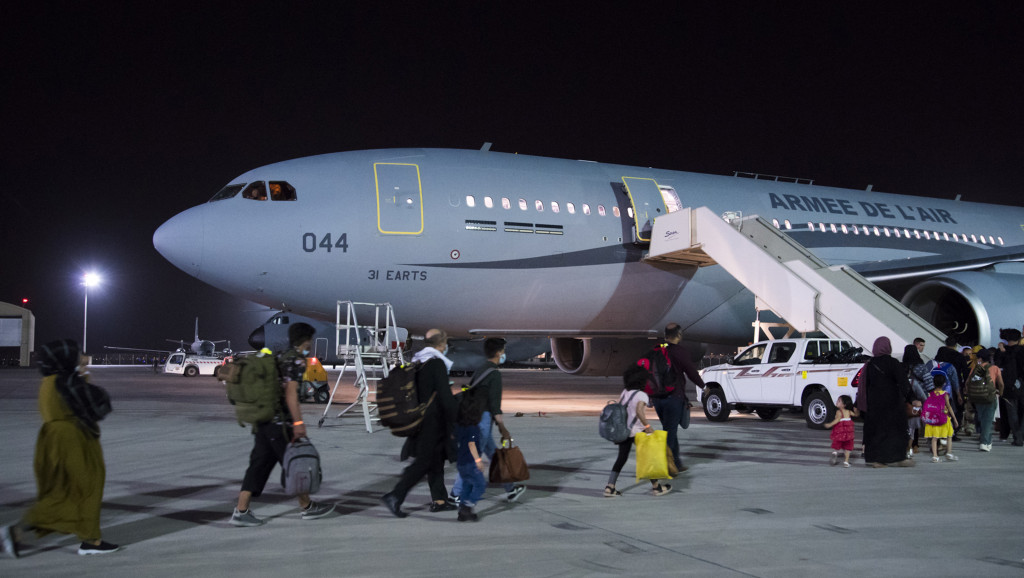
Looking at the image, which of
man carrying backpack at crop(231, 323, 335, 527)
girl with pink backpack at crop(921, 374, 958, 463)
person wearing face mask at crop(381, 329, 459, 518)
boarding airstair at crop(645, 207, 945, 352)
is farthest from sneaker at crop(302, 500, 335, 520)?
boarding airstair at crop(645, 207, 945, 352)

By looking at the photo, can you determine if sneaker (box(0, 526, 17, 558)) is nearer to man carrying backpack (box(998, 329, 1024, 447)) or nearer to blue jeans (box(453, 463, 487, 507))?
blue jeans (box(453, 463, 487, 507))

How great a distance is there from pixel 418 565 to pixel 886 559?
2891 millimetres

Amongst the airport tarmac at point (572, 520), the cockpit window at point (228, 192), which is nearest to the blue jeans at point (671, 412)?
the airport tarmac at point (572, 520)

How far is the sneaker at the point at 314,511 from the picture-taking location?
6.69m

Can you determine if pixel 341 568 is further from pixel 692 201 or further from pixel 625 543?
pixel 692 201

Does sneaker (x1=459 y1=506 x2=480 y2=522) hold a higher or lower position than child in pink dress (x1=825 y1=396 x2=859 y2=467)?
lower

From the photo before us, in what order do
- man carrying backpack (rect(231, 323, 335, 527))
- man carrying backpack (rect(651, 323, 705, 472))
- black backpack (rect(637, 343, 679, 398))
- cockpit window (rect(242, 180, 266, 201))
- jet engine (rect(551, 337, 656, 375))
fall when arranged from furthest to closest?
1. jet engine (rect(551, 337, 656, 375))
2. cockpit window (rect(242, 180, 266, 201))
3. man carrying backpack (rect(651, 323, 705, 472))
4. black backpack (rect(637, 343, 679, 398))
5. man carrying backpack (rect(231, 323, 335, 527))

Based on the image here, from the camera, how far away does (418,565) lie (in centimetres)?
527

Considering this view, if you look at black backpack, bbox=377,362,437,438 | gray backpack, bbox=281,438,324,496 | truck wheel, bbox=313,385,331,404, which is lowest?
truck wheel, bbox=313,385,331,404

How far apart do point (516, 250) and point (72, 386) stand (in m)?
10.7

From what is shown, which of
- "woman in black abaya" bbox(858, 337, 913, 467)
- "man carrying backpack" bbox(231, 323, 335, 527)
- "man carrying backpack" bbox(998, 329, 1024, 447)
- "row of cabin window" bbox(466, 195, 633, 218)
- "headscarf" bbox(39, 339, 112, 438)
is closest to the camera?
"headscarf" bbox(39, 339, 112, 438)

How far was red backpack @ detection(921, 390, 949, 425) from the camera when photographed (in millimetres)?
10938

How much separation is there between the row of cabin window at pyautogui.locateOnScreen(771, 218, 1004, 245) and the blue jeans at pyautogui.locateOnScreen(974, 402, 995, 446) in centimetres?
734

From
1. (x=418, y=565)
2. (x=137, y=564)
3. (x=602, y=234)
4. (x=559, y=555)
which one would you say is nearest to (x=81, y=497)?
(x=137, y=564)
